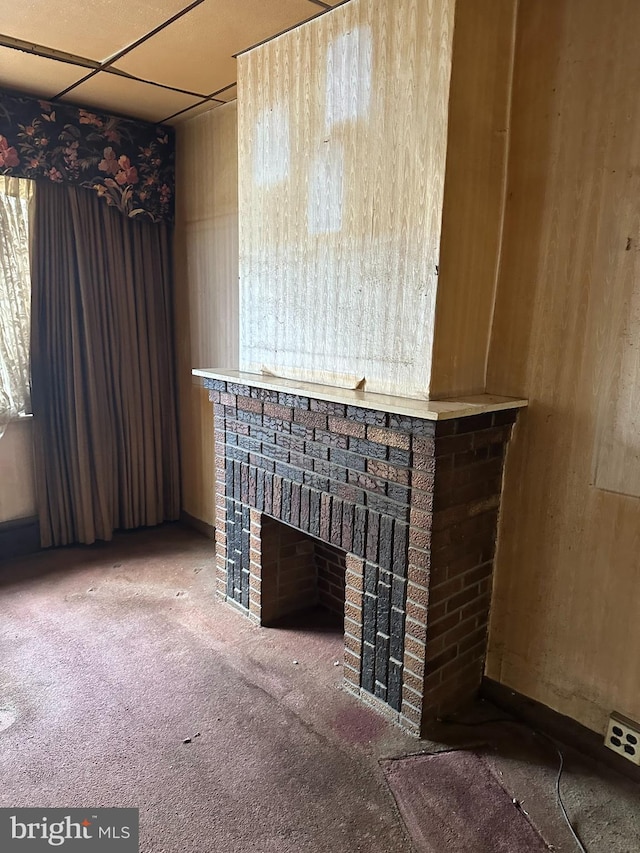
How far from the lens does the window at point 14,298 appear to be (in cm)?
306

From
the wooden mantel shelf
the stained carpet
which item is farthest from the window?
the stained carpet

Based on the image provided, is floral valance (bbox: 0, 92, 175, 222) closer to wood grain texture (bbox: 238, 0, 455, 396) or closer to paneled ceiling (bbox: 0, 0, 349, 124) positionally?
paneled ceiling (bbox: 0, 0, 349, 124)

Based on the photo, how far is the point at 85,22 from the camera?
2154mm

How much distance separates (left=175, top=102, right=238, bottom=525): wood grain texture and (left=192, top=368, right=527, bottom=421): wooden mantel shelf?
3.73ft

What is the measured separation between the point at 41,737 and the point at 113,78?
2.81 meters

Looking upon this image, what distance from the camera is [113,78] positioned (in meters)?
2.71

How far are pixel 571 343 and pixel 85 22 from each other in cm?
213

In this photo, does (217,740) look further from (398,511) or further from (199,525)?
(199,525)

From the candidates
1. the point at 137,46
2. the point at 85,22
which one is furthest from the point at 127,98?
the point at 85,22

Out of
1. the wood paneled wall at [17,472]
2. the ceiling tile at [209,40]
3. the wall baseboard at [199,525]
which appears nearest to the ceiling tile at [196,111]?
the ceiling tile at [209,40]

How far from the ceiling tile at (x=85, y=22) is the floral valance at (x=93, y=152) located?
0.70 meters

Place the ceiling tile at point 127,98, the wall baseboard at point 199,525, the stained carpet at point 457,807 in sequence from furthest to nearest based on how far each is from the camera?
the wall baseboard at point 199,525, the ceiling tile at point 127,98, the stained carpet at point 457,807

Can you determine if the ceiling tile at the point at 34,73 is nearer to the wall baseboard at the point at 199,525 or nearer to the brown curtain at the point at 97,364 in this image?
the brown curtain at the point at 97,364

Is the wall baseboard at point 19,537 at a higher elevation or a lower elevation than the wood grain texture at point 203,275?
lower
